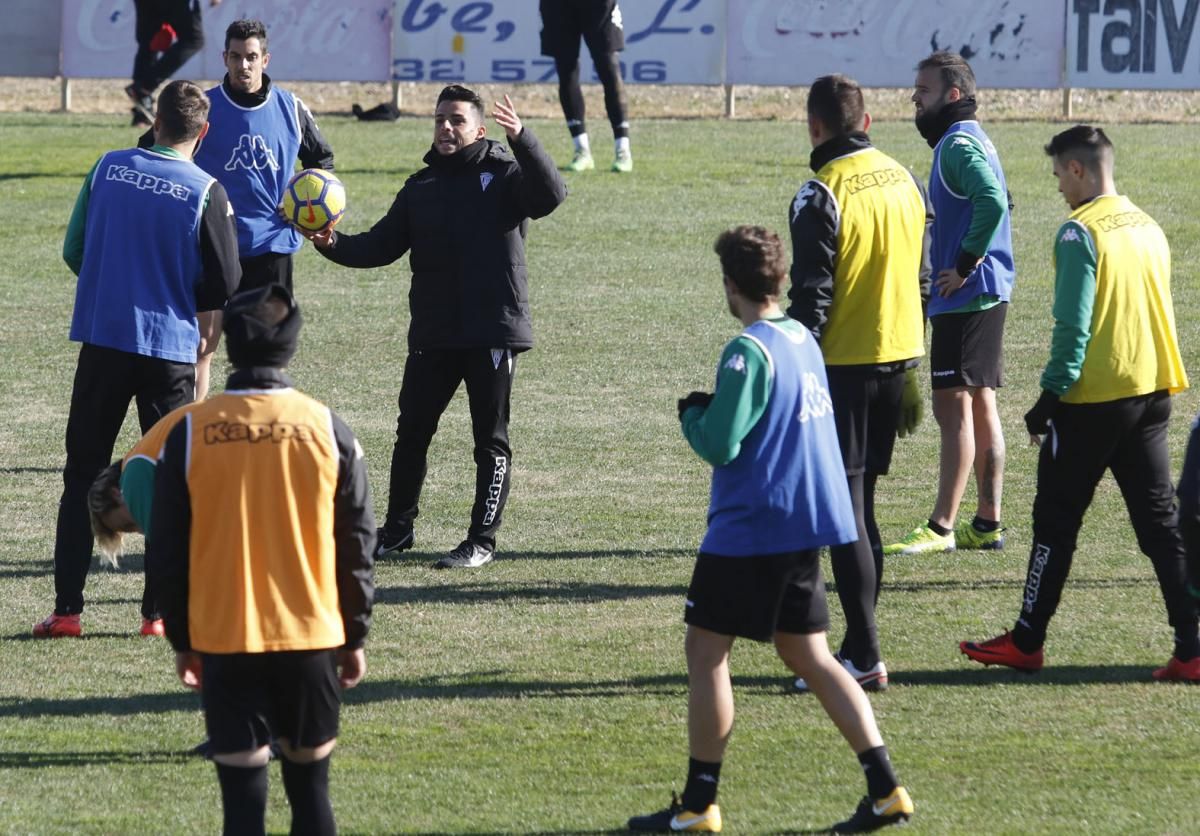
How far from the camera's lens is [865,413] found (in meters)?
6.61

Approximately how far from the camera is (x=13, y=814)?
5.41 m

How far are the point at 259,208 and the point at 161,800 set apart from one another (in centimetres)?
431

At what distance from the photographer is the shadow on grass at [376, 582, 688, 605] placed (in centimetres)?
779

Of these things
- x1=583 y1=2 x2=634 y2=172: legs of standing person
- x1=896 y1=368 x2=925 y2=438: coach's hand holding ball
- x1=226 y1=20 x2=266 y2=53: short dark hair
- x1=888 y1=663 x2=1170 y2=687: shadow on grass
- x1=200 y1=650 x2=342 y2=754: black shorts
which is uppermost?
x1=583 y1=2 x2=634 y2=172: legs of standing person

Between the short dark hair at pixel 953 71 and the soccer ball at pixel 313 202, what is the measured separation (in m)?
2.65

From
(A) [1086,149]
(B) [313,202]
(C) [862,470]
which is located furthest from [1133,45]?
(C) [862,470]

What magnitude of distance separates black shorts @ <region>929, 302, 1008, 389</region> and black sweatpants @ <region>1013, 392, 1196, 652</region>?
1.60m

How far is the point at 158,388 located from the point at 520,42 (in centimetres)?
1416

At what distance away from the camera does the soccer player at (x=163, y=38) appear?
1853 centimetres

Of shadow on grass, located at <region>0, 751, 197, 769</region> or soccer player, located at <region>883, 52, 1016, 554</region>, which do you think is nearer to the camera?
shadow on grass, located at <region>0, 751, 197, 769</region>

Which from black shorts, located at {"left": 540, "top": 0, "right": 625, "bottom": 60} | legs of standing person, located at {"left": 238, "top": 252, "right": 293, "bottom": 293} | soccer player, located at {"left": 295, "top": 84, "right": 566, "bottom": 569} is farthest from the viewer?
black shorts, located at {"left": 540, "top": 0, "right": 625, "bottom": 60}

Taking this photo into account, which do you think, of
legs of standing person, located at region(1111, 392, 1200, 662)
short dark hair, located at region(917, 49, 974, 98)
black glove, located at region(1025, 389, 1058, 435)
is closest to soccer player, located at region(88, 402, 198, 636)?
black glove, located at region(1025, 389, 1058, 435)

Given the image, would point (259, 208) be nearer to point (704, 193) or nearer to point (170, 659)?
point (170, 659)

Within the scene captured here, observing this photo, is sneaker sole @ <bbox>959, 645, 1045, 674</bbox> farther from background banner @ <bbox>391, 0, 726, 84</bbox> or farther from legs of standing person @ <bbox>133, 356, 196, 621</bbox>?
background banner @ <bbox>391, 0, 726, 84</bbox>
